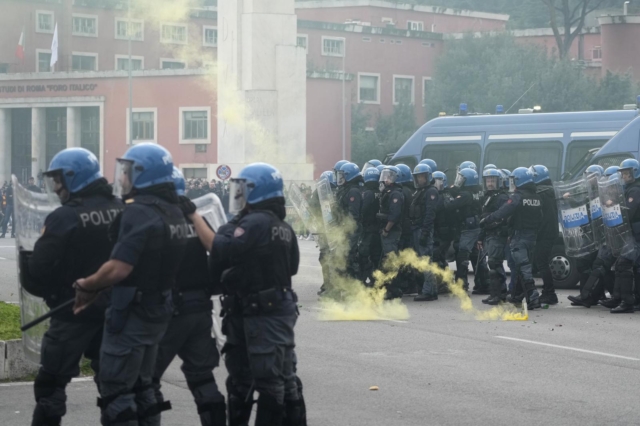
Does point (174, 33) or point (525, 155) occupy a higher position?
point (174, 33)

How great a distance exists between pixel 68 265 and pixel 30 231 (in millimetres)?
739

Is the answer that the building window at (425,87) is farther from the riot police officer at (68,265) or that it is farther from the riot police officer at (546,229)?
the riot police officer at (68,265)

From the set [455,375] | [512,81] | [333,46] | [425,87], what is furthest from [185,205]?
[425,87]

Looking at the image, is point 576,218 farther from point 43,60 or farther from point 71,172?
point 43,60

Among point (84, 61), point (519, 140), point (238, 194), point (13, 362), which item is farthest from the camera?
point (84, 61)

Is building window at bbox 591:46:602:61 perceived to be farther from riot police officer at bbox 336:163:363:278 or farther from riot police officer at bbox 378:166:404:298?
riot police officer at bbox 336:163:363:278

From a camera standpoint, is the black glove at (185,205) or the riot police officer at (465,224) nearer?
the black glove at (185,205)

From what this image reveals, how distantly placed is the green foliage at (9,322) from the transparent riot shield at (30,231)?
99.9 inches

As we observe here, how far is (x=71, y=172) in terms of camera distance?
6.33 meters

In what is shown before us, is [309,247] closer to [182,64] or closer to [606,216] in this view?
[606,216]

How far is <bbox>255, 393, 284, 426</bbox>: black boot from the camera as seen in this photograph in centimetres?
619

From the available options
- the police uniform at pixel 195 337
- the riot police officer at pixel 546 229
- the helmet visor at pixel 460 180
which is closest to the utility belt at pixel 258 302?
the police uniform at pixel 195 337

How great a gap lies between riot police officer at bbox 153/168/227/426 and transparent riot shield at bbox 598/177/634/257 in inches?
340

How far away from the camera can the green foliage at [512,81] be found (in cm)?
5819
